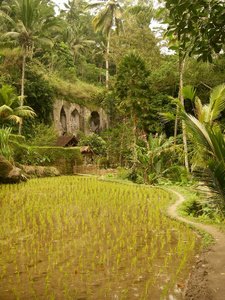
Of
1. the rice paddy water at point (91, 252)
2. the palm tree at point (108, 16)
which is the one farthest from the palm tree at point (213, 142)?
the palm tree at point (108, 16)

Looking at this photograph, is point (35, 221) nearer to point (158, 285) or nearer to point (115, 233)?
point (115, 233)

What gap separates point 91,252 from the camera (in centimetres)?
314

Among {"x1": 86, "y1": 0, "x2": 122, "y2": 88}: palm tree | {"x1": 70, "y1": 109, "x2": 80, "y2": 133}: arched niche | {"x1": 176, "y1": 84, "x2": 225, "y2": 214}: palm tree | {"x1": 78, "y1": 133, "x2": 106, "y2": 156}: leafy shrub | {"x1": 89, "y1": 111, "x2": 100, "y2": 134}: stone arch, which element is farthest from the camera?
{"x1": 89, "y1": 111, "x2": 100, "y2": 134}: stone arch

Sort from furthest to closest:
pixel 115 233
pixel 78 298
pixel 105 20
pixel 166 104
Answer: pixel 105 20 < pixel 166 104 < pixel 115 233 < pixel 78 298

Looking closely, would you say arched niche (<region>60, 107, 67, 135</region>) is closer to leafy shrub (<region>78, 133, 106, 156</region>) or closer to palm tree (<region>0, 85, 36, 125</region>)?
leafy shrub (<region>78, 133, 106, 156</region>)

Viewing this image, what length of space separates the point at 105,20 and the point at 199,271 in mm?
20855

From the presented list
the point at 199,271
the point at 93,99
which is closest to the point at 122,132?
the point at 93,99

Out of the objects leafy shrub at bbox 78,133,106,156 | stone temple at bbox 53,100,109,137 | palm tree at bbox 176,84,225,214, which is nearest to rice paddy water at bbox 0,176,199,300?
palm tree at bbox 176,84,225,214

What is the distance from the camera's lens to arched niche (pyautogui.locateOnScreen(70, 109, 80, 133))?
22.3m

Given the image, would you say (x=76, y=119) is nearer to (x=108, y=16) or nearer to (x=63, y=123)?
(x=63, y=123)

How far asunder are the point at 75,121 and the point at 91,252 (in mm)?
19973

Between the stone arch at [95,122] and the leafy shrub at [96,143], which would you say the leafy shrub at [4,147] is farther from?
the stone arch at [95,122]

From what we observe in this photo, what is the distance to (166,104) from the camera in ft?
56.9

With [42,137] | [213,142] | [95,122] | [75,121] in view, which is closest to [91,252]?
[213,142]
